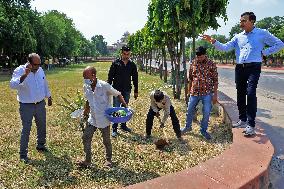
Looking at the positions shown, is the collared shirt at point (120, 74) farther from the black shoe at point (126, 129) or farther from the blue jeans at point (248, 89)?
the blue jeans at point (248, 89)

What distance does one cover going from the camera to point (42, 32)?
1905 inches

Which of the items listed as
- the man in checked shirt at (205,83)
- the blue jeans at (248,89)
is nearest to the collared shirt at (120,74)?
the man in checked shirt at (205,83)

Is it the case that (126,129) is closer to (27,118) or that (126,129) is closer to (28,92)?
(27,118)

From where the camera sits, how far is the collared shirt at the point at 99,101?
17.2ft

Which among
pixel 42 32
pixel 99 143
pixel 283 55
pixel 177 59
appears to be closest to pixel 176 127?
pixel 99 143

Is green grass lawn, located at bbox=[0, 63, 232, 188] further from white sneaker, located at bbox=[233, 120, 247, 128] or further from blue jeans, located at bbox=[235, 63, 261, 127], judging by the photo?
blue jeans, located at bbox=[235, 63, 261, 127]

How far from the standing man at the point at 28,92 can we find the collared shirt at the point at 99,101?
104 cm

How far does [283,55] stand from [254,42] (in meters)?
63.0

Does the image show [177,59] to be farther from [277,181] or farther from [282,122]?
[277,181]

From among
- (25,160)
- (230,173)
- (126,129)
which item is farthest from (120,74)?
(230,173)

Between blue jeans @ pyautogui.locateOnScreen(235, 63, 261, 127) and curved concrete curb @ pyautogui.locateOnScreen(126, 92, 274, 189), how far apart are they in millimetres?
812

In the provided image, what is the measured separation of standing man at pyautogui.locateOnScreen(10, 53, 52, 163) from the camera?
5660 mm

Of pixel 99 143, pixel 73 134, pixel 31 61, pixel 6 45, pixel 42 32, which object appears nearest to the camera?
pixel 31 61

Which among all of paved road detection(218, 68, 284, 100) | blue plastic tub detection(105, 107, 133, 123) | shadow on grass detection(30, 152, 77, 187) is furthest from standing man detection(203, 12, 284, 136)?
paved road detection(218, 68, 284, 100)
